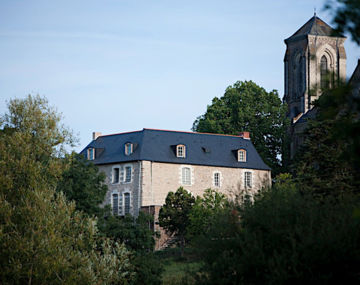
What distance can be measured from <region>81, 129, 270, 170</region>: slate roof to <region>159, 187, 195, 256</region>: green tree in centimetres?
588

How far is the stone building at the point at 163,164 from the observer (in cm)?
4541

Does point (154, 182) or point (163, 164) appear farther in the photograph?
point (163, 164)

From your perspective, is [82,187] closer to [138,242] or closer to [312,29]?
[138,242]

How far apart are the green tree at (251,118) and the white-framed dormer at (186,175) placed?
964 cm

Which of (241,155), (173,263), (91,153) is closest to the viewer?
(173,263)

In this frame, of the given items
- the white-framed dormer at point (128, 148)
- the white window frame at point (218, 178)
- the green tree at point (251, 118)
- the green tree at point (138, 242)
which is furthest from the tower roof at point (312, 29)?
the green tree at point (138, 242)

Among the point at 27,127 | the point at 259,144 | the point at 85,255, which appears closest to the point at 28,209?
the point at 85,255

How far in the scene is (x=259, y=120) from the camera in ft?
189

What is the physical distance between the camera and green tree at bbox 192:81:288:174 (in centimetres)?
5656

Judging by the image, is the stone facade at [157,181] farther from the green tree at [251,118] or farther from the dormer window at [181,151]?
the green tree at [251,118]

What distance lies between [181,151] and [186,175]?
188 cm

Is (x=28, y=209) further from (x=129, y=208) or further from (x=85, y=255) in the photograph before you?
(x=129, y=208)

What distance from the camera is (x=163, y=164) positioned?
4619 centimetres

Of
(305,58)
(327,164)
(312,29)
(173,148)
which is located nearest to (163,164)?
(173,148)
